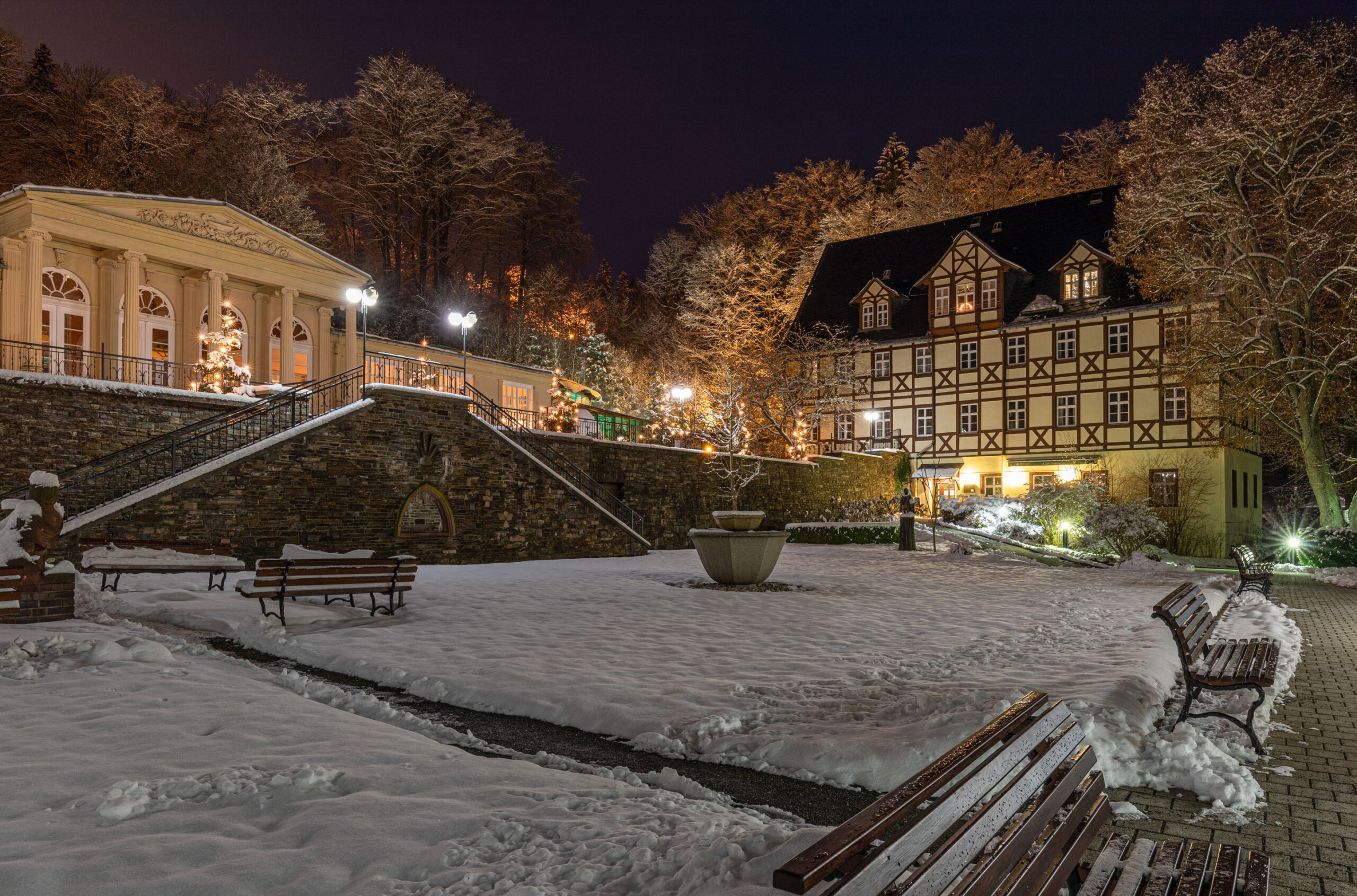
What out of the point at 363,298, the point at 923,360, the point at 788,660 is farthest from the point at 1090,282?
the point at 788,660

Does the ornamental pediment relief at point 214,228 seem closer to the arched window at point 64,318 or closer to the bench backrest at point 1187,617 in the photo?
the arched window at point 64,318

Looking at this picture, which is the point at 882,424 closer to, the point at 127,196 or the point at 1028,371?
the point at 1028,371

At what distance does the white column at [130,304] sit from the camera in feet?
63.4

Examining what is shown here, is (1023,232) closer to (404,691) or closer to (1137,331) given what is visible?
(1137,331)

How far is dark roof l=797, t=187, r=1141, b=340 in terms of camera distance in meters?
34.4

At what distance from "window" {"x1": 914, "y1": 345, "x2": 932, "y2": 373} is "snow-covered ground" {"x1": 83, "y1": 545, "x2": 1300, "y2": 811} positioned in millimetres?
23050

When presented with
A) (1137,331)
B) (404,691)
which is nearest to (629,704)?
(404,691)

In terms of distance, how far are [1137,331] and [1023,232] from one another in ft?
25.3

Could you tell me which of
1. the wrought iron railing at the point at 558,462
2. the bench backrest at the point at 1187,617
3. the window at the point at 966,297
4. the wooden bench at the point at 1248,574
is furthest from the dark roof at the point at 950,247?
the bench backrest at the point at 1187,617

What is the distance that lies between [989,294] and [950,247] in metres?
2.76

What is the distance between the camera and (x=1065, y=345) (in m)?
33.3

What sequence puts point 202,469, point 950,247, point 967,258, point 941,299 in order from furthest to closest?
point 941,299
point 950,247
point 967,258
point 202,469

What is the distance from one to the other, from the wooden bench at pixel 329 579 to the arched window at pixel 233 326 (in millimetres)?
13091

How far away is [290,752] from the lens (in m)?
4.45
